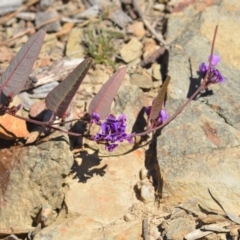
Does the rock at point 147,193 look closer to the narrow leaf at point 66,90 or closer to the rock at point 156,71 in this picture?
the narrow leaf at point 66,90

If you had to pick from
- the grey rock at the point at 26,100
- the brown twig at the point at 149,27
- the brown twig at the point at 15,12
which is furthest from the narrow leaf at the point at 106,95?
the brown twig at the point at 15,12

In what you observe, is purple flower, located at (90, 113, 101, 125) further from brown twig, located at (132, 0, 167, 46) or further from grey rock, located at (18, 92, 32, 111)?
Answer: brown twig, located at (132, 0, 167, 46)

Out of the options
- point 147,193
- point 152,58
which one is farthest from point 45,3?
point 147,193

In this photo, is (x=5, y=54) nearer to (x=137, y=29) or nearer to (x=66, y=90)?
(x=137, y=29)

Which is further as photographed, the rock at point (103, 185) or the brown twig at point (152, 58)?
the brown twig at point (152, 58)

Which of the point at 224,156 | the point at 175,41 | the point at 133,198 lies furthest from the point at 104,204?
the point at 175,41

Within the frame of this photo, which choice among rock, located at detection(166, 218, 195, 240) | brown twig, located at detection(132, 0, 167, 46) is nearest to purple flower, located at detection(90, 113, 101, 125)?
rock, located at detection(166, 218, 195, 240)
